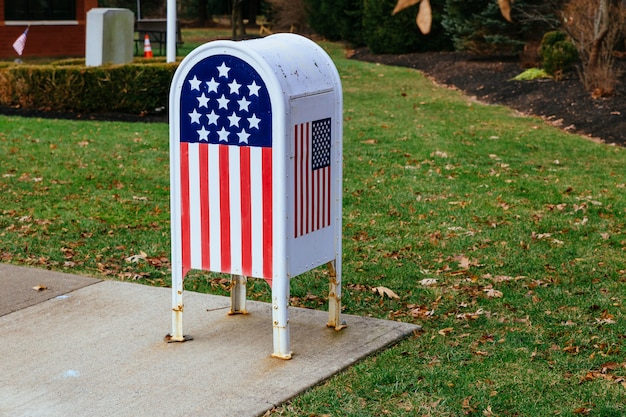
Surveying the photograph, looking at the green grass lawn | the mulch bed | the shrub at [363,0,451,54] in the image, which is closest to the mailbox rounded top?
the green grass lawn

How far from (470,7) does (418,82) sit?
148 inches

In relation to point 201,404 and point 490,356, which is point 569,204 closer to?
point 490,356

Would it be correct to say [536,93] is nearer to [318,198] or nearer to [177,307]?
[318,198]

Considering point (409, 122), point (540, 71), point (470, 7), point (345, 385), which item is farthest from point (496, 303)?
point (470, 7)

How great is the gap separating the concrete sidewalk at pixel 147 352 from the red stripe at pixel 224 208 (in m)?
0.50

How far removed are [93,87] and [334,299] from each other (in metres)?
11.5

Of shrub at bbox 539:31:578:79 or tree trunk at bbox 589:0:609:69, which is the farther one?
shrub at bbox 539:31:578:79

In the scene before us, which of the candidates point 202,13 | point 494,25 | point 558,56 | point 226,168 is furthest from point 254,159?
point 202,13

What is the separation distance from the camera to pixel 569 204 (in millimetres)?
9125

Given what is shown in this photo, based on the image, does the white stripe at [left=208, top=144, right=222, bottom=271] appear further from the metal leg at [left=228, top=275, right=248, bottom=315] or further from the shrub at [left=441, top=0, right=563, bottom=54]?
the shrub at [left=441, top=0, right=563, bottom=54]

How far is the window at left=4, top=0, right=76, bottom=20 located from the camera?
28.8 meters

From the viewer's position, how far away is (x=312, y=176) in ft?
17.1

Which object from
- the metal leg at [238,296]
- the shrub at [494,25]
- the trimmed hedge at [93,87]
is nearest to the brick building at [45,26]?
the shrub at [494,25]

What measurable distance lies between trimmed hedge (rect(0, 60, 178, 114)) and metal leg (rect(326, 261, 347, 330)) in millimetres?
10460
